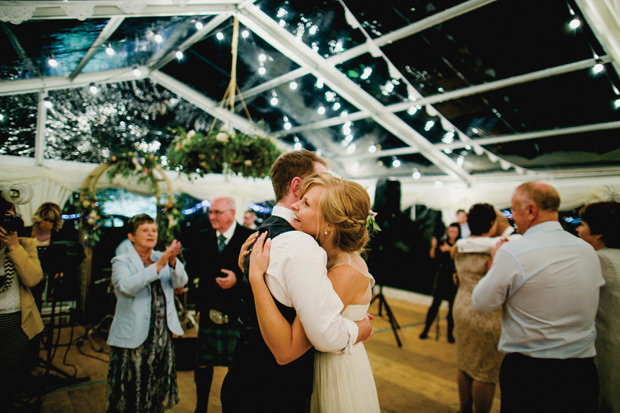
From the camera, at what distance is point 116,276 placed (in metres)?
2.30

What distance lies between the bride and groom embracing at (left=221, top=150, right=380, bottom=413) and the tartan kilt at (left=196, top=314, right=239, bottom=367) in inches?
51.5

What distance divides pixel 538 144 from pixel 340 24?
3.85m

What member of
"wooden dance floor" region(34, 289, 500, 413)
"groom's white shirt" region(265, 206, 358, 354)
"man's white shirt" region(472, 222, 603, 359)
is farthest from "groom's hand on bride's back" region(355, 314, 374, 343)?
"wooden dance floor" region(34, 289, 500, 413)

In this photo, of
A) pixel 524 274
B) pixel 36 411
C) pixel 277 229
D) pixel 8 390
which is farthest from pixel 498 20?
pixel 36 411

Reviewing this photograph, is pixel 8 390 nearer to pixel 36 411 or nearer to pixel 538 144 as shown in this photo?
pixel 36 411

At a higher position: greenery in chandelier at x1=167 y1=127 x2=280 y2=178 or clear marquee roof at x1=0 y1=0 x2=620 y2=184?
clear marquee roof at x1=0 y1=0 x2=620 y2=184

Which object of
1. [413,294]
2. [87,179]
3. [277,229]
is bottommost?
[413,294]

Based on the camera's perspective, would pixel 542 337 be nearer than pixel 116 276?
Yes

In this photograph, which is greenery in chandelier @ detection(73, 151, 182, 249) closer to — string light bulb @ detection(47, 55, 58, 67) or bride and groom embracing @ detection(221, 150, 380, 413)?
string light bulb @ detection(47, 55, 58, 67)

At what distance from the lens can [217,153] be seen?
282 cm

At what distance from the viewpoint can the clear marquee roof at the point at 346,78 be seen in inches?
135

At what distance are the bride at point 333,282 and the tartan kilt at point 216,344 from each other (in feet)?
4.69

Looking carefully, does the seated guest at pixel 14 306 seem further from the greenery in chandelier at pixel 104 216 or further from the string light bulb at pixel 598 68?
the string light bulb at pixel 598 68

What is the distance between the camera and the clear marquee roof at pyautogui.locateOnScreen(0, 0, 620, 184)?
343cm
